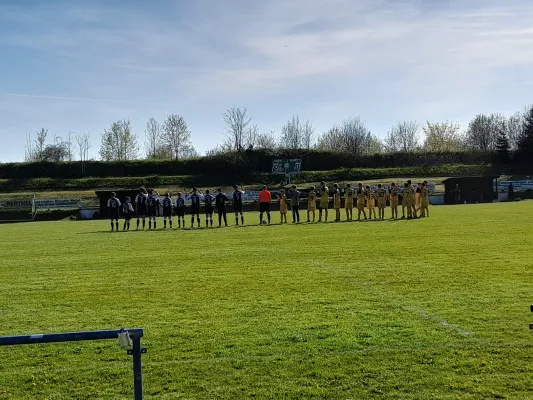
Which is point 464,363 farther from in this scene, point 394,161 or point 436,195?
point 394,161

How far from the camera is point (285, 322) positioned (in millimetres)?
7840

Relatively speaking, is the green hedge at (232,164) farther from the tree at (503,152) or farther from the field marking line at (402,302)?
the field marking line at (402,302)

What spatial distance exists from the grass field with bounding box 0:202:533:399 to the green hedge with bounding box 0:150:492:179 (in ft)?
188

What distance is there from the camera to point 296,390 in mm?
5453

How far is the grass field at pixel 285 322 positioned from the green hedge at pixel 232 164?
57.4 m

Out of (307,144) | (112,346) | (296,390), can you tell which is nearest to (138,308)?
(112,346)

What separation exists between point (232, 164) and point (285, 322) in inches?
2533

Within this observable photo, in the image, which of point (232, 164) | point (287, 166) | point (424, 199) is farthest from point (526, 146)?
point (424, 199)

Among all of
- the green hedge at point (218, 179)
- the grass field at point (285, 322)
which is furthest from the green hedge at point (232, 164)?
the grass field at point (285, 322)

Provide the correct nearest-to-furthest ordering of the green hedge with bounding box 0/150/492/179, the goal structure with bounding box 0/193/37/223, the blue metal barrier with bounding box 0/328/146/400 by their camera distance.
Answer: the blue metal barrier with bounding box 0/328/146/400
the goal structure with bounding box 0/193/37/223
the green hedge with bounding box 0/150/492/179

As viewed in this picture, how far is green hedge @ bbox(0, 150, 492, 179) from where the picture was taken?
72625 mm

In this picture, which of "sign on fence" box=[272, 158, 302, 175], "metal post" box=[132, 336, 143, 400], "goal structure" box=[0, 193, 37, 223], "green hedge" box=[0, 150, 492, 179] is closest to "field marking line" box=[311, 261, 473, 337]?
"metal post" box=[132, 336, 143, 400]

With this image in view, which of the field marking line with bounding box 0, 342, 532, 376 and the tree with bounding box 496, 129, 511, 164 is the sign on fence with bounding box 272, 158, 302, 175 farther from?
the field marking line with bounding box 0, 342, 532, 376

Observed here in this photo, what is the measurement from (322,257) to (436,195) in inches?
1538
